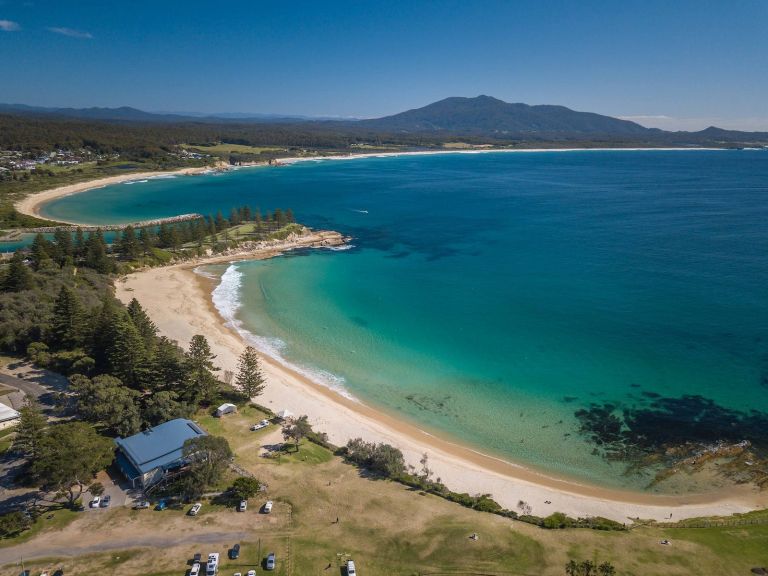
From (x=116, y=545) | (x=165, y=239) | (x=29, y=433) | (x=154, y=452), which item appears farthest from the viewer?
(x=165, y=239)

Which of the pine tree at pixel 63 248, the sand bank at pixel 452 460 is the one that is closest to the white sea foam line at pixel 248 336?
the sand bank at pixel 452 460

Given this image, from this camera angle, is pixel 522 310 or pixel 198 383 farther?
pixel 522 310

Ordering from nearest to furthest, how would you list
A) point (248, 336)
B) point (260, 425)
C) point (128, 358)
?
point (260, 425) → point (128, 358) → point (248, 336)

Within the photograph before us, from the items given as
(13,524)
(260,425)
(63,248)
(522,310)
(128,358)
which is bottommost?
(260,425)

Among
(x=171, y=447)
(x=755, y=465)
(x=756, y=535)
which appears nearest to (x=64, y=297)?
(x=171, y=447)

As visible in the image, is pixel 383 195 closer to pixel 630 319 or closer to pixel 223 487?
pixel 630 319

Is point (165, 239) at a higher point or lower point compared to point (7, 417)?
higher

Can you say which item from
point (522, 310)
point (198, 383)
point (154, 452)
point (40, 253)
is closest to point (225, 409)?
point (198, 383)

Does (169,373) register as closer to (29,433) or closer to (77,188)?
(29,433)

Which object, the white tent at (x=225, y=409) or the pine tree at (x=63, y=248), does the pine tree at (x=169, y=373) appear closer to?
the white tent at (x=225, y=409)
